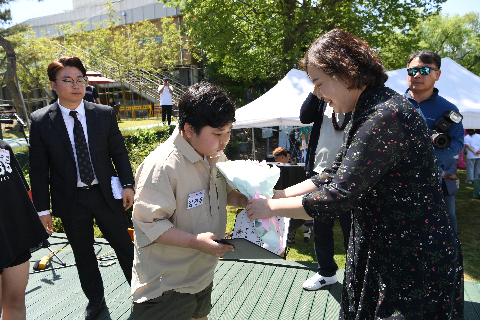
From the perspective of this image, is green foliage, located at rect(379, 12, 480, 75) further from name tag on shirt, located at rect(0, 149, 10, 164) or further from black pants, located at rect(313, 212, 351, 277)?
name tag on shirt, located at rect(0, 149, 10, 164)

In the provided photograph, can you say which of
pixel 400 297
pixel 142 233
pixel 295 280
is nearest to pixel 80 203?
pixel 142 233

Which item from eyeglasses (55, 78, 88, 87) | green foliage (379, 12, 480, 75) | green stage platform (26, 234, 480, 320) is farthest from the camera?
green foliage (379, 12, 480, 75)

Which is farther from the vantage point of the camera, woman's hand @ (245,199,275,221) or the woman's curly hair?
woman's hand @ (245,199,275,221)

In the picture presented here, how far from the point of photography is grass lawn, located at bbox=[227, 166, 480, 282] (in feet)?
15.8

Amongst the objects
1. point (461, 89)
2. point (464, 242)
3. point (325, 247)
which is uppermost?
point (461, 89)

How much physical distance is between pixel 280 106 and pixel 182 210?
18.7 feet

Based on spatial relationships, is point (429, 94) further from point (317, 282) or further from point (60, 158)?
point (60, 158)

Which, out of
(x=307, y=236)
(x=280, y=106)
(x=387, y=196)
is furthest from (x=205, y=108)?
→ (x=280, y=106)

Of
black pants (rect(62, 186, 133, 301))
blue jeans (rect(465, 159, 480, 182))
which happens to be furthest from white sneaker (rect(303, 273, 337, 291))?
blue jeans (rect(465, 159, 480, 182))

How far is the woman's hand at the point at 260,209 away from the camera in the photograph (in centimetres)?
156

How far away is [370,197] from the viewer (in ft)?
4.50

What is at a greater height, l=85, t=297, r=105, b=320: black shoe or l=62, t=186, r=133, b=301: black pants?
l=62, t=186, r=133, b=301: black pants

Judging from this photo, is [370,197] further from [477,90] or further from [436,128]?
[477,90]

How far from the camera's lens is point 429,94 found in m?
2.98
